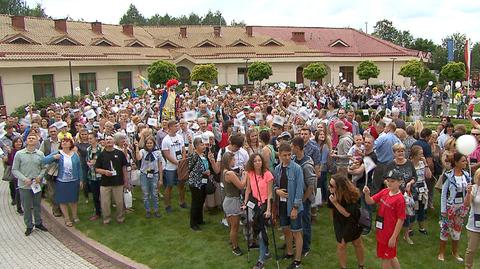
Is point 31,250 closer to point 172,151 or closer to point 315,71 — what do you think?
point 172,151

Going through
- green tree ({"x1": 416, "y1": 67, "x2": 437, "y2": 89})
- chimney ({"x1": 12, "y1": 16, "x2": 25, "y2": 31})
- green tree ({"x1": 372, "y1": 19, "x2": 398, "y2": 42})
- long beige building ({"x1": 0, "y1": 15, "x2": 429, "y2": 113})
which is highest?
green tree ({"x1": 372, "y1": 19, "x2": 398, "y2": 42})

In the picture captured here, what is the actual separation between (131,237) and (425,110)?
A: 19639 millimetres

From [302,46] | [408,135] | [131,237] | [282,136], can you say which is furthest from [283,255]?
[302,46]

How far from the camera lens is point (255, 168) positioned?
6.12m

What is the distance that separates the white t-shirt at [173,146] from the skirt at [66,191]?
5.91 ft

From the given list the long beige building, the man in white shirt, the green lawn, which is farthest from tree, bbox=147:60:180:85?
the man in white shirt

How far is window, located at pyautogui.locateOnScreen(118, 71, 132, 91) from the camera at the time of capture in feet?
114

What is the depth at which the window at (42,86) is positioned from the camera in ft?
96.0

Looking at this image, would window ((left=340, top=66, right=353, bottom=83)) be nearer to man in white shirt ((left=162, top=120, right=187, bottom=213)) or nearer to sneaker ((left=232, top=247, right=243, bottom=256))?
man in white shirt ((left=162, top=120, right=187, bottom=213))

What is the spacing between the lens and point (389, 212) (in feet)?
17.2

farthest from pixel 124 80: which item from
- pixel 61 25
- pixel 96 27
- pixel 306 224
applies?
pixel 306 224

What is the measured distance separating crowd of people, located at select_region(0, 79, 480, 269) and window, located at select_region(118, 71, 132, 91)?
953 inches

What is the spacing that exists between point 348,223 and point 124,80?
105 ft

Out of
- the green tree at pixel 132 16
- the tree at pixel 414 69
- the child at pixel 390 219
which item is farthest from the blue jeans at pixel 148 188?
the green tree at pixel 132 16
